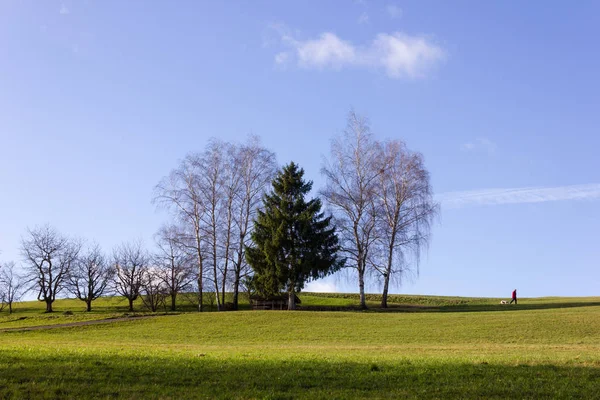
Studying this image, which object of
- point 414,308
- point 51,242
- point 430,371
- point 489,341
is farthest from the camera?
point 51,242

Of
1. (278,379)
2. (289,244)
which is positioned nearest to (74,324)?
(289,244)

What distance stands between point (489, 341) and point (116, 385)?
2152 cm

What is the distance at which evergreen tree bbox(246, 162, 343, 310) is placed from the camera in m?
45.4

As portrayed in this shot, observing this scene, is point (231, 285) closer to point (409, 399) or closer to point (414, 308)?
point (414, 308)

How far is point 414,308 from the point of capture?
→ 49.4m

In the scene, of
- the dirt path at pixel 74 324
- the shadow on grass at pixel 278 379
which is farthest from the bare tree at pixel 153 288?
the shadow on grass at pixel 278 379

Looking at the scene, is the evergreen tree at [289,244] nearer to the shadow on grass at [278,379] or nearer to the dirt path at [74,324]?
the dirt path at [74,324]

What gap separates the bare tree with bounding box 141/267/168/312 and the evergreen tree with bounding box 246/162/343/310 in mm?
16129

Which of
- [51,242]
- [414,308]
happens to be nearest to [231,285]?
[414,308]

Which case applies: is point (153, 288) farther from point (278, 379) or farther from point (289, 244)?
point (278, 379)

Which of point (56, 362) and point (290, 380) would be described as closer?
point (290, 380)

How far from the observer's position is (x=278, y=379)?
11.5m

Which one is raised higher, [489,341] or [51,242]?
[51,242]

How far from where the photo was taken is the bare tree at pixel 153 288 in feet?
191
